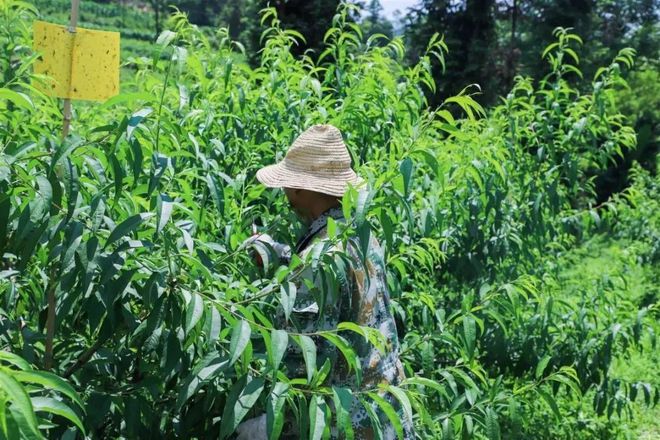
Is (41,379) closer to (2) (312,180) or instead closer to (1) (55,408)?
(1) (55,408)

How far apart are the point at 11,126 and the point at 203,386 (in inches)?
35.3

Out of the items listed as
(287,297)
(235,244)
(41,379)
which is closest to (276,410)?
(287,297)

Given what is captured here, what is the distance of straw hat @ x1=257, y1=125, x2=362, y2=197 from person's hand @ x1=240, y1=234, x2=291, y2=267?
15 cm

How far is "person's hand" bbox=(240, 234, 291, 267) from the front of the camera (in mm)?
1884

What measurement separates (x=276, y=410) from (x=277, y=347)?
0.13m

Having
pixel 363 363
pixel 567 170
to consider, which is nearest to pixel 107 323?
pixel 363 363

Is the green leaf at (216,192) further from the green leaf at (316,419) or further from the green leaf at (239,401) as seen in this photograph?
the green leaf at (316,419)

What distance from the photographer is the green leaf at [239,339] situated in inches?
54.9

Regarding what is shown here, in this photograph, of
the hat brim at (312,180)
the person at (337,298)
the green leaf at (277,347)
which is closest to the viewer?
the green leaf at (277,347)

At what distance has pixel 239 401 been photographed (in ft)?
4.95

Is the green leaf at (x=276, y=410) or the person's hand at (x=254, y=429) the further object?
the person's hand at (x=254, y=429)

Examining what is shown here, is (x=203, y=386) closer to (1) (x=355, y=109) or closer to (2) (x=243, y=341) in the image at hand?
(2) (x=243, y=341)

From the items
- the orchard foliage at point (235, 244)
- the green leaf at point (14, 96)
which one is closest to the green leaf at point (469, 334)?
the orchard foliage at point (235, 244)

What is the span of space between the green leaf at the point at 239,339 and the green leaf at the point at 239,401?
10 cm
